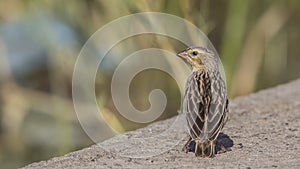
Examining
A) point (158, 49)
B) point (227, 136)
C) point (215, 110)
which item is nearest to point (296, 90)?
point (158, 49)

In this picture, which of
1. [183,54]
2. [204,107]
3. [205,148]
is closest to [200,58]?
[183,54]

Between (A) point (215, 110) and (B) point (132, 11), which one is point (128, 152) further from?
(B) point (132, 11)

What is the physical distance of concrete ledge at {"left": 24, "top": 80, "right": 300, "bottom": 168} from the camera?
5375 millimetres

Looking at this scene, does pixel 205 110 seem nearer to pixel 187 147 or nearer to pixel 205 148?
pixel 205 148

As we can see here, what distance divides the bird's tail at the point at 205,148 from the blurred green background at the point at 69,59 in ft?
8.50

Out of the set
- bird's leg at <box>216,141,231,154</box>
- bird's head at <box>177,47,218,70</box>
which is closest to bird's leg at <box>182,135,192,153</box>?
bird's leg at <box>216,141,231,154</box>

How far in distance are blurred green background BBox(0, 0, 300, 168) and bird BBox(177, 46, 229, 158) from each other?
2.35 metres

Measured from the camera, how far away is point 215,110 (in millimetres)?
5488

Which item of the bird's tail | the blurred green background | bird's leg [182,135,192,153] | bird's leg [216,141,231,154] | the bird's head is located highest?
the blurred green background

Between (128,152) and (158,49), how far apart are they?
2.54m

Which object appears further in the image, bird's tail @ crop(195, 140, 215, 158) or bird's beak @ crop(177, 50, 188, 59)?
bird's beak @ crop(177, 50, 188, 59)

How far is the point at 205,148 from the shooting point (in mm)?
5453

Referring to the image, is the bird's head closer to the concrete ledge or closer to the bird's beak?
the bird's beak

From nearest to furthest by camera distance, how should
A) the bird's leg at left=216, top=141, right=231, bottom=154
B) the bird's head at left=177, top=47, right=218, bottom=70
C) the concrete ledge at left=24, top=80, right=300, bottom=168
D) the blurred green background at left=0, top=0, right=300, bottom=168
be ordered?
the concrete ledge at left=24, top=80, right=300, bottom=168
the bird's leg at left=216, top=141, right=231, bottom=154
the bird's head at left=177, top=47, right=218, bottom=70
the blurred green background at left=0, top=0, right=300, bottom=168
